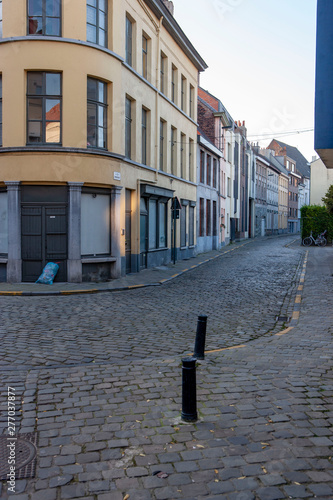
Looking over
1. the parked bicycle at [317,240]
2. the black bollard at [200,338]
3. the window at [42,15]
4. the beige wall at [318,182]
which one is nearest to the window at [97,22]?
the window at [42,15]

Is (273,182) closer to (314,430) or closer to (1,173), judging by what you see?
(1,173)

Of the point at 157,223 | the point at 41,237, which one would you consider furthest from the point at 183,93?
the point at 41,237

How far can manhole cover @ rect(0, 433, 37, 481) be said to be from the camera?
3.61 m

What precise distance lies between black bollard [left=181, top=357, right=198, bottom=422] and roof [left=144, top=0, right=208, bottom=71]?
60.6ft

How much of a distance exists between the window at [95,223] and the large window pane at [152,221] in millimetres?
4590

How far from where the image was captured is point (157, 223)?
2189 centimetres

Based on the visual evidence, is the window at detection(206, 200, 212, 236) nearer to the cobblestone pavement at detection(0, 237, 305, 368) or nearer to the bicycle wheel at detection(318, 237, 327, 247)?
the bicycle wheel at detection(318, 237, 327, 247)

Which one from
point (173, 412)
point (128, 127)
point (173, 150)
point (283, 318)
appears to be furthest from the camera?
point (173, 150)

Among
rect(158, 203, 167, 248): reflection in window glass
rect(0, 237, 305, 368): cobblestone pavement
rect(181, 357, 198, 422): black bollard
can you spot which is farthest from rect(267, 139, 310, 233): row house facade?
rect(181, 357, 198, 422): black bollard

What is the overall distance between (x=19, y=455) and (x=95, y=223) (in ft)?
41.0

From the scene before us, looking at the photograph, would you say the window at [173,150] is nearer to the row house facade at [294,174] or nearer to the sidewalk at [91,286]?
the sidewalk at [91,286]

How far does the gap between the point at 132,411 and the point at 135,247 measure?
14.2 m

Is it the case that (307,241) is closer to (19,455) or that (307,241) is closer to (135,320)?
(135,320)

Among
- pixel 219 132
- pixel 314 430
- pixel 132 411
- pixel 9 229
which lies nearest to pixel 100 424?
pixel 132 411
